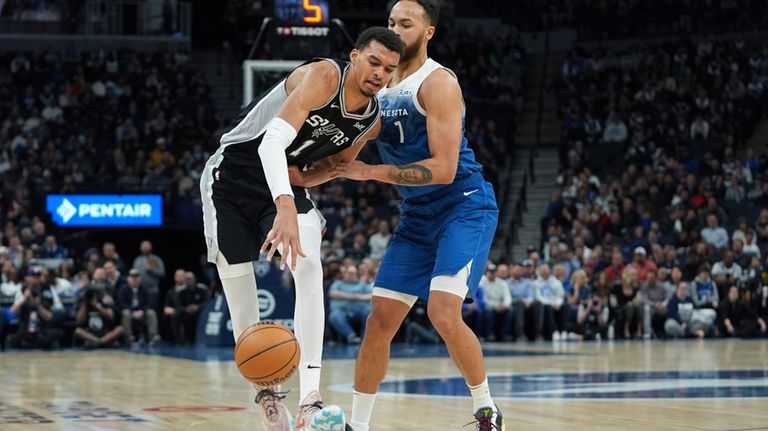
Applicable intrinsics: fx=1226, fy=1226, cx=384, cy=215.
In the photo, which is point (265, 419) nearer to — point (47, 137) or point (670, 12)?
point (47, 137)

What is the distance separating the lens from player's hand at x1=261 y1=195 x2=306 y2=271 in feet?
16.9

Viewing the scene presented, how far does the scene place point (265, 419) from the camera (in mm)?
5820

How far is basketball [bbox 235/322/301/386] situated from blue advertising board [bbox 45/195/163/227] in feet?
50.6

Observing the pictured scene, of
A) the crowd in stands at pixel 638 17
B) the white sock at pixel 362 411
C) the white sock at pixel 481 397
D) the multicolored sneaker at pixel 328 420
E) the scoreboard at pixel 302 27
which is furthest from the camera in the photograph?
the crowd in stands at pixel 638 17

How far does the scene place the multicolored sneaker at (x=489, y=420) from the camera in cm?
578

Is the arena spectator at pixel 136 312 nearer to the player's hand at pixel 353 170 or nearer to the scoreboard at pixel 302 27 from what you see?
the scoreboard at pixel 302 27

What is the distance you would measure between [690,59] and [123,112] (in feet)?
39.9

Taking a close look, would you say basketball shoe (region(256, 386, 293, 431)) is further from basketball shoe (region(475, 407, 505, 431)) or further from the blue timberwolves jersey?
the blue timberwolves jersey

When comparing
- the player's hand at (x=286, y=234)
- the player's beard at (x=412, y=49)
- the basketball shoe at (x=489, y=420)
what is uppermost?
the player's beard at (x=412, y=49)

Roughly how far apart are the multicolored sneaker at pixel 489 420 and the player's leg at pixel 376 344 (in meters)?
0.52

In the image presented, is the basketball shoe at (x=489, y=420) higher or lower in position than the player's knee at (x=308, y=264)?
lower

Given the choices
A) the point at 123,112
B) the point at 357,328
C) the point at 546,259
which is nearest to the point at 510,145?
the point at 546,259

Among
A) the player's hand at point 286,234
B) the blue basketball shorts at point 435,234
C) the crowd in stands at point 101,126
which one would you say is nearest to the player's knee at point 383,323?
the blue basketball shorts at point 435,234

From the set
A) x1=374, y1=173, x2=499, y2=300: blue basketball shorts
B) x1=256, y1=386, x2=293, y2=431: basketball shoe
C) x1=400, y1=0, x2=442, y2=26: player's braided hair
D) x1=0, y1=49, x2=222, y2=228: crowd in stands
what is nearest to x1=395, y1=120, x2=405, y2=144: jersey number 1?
x1=374, y1=173, x2=499, y2=300: blue basketball shorts
